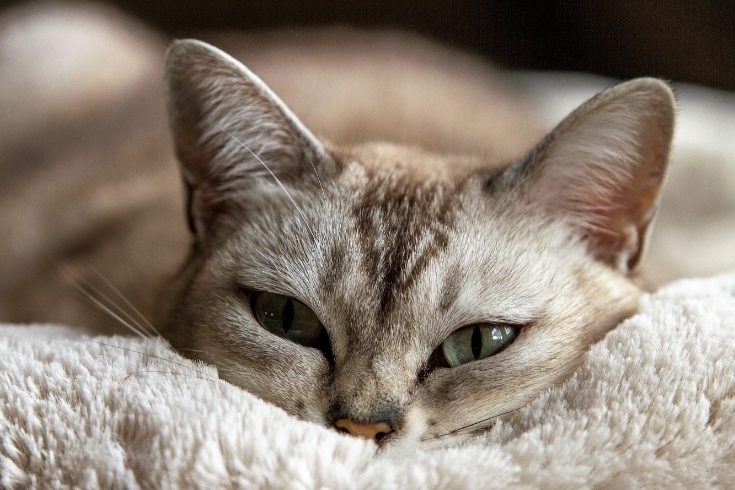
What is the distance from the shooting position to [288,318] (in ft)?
4.33

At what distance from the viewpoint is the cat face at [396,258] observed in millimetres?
1198

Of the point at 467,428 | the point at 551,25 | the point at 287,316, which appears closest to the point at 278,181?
the point at 287,316

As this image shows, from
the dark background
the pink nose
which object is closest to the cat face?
the pink nose

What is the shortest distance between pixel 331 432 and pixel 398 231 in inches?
16.3

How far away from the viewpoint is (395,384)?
1.15m

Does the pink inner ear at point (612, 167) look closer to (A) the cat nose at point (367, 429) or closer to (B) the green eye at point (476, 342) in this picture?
(B) the green eye at point (476, 342)

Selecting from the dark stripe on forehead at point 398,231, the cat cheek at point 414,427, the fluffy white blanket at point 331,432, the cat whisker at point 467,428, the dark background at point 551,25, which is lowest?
the cat whisker at point 467,428

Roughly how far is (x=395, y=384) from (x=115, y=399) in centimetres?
44

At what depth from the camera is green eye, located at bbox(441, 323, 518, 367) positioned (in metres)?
1.25

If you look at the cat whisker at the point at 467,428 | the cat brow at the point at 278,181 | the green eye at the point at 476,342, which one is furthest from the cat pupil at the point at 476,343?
the cat brow at the point at 278,181

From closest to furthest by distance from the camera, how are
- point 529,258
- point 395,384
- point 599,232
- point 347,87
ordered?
point 395,384 → point 529,258 → point 599,232 → point 347,87

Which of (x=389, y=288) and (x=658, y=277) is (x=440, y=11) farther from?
(x=389, y=288)

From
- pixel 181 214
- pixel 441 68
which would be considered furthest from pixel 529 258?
pixel 441 68

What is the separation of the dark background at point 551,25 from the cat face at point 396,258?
2.66ft
